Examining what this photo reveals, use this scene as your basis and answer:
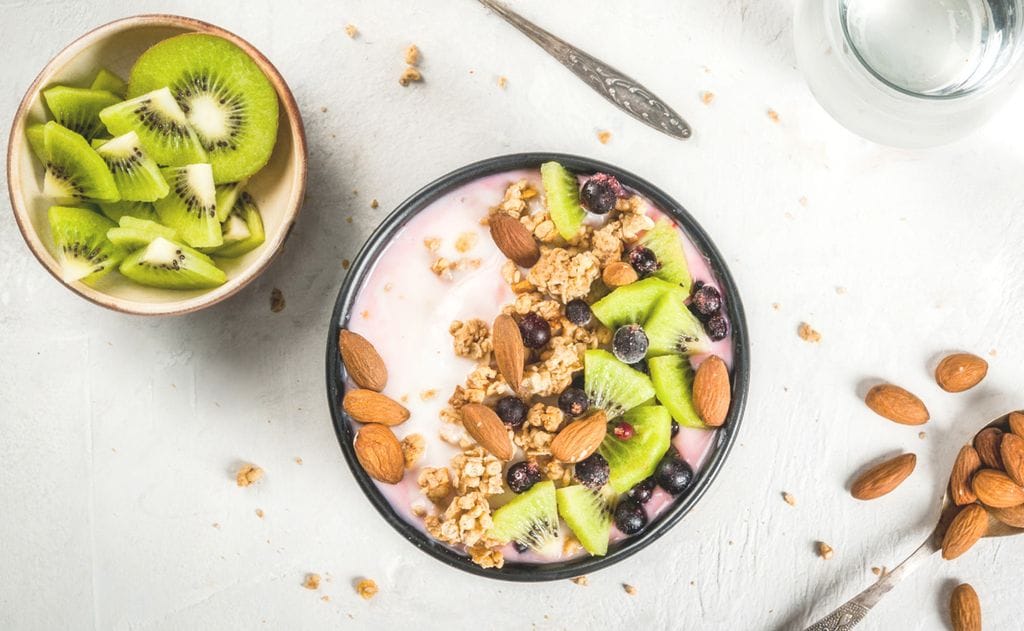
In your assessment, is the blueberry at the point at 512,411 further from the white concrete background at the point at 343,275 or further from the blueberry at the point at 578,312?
the white concrete background at the point at 343,275

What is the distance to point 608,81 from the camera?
974mm

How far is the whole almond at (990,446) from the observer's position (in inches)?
38.7

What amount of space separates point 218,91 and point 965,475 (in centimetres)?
95

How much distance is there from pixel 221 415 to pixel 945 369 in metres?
0.87

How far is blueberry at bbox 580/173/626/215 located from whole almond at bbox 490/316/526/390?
0.47 ft

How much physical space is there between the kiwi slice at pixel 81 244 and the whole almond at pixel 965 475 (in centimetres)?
97

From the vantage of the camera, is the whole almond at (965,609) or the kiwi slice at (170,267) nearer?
the kiwi slice at (170,267)

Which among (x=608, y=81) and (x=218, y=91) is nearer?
(x=218, y=91)

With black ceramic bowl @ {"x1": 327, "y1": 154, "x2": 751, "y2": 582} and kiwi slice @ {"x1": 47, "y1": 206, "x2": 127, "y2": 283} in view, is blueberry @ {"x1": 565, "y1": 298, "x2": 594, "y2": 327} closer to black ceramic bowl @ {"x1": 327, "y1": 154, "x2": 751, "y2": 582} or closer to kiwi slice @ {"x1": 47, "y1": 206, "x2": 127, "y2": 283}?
black ceramic bowl @ {"x1": 327, "y1": 154, "x2": 751, "y2": 582}

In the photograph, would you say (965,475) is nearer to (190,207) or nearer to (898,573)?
(898,573)

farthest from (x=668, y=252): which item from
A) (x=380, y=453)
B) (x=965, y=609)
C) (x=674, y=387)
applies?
(x=965, y=609)

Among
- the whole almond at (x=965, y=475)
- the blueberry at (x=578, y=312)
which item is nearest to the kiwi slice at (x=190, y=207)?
the blueberry at (x=578, y=312)

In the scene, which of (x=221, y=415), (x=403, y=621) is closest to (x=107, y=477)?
(x=221, y=415)

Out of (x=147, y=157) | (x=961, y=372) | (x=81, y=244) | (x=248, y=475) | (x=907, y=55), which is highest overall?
(x=907, y=55)
